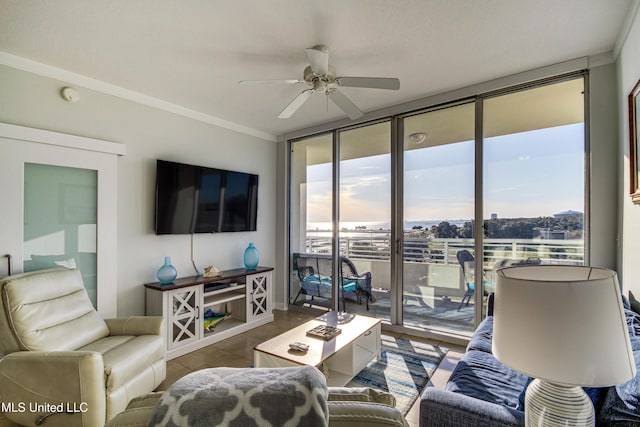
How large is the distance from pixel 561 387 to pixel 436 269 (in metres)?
2.46

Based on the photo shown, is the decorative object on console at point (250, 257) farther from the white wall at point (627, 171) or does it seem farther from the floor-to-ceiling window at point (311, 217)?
the white wall at point (627, 171)

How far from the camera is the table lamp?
2.79ft

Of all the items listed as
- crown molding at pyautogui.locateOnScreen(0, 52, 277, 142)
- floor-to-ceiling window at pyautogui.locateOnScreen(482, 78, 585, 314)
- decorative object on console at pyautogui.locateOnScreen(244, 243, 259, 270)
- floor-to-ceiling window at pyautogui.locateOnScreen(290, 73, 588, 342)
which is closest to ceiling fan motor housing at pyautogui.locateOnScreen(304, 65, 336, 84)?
A: floor-to-ceiling window at pyautogui.locateOnScreen(290, 73, 588, 342)

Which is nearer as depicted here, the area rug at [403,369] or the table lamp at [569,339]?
the table lamp at [569,339]

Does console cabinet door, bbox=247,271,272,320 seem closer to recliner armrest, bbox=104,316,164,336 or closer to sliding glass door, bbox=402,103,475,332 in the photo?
recliner armrest, bbox=104,316,164,336

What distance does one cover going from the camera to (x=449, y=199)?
3.29m

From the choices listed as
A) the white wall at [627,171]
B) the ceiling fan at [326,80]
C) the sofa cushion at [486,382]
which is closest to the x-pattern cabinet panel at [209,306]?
the ceiling fan at [326,80]

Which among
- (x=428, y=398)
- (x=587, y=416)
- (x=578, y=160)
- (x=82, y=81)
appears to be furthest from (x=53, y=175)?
(x=578, y=160)

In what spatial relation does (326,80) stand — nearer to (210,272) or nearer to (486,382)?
Answer: (486,382)

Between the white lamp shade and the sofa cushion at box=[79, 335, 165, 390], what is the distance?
2.16 metres

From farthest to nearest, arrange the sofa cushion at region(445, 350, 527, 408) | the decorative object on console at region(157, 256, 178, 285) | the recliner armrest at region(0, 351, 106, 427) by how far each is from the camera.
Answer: the decorative object on console at region(157, 256, 178, 285) < the recliner armrest at region(0, 351, 106, 427) < the sofa cushion at region(445, 350, 527, 408)

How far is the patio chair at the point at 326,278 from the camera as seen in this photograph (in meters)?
3.95

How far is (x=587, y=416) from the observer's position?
95 cm

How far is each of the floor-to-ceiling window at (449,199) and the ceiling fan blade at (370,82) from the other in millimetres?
1355
